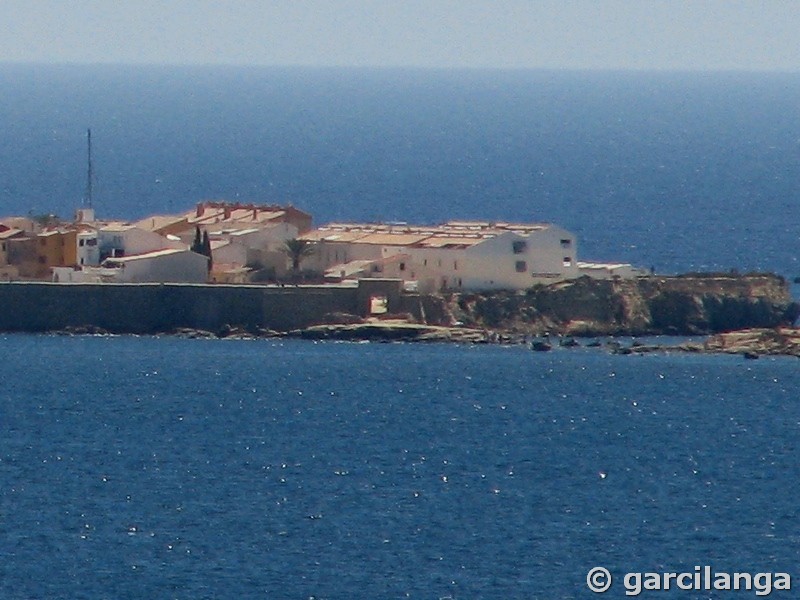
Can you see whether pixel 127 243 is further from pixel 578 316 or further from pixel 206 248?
pixel 578 316

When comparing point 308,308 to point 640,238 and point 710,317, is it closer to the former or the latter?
point 710,317

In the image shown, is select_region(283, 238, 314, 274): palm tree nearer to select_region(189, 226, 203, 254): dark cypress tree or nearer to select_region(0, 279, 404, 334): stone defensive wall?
A: select_region(189, 226, 203, 254): dark cypress tree

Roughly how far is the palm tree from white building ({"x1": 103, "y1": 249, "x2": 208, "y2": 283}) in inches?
102

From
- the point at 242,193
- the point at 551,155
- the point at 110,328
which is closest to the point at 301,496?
the point at 110,328

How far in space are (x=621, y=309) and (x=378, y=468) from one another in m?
19.2

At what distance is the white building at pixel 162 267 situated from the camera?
81.8 metres

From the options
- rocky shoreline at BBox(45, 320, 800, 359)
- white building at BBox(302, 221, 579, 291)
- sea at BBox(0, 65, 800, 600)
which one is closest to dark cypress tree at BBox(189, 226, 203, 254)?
white building at BBox(302, 221, 579, 291)

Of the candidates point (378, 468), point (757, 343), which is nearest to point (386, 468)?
point (378, 468)

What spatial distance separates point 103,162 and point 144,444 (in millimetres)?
96354

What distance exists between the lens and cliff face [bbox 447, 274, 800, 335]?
8038 cm

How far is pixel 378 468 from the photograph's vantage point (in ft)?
205

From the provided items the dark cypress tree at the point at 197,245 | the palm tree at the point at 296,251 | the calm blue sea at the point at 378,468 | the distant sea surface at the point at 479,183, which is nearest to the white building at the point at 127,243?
the dark cypress tree at the point at 197,245

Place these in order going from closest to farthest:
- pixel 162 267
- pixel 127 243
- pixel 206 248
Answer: pixel 162 267 → pixel 206 248 → pixel 127 243

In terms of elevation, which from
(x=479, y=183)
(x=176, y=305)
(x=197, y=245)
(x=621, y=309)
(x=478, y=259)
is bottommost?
(x=621, y=309)
